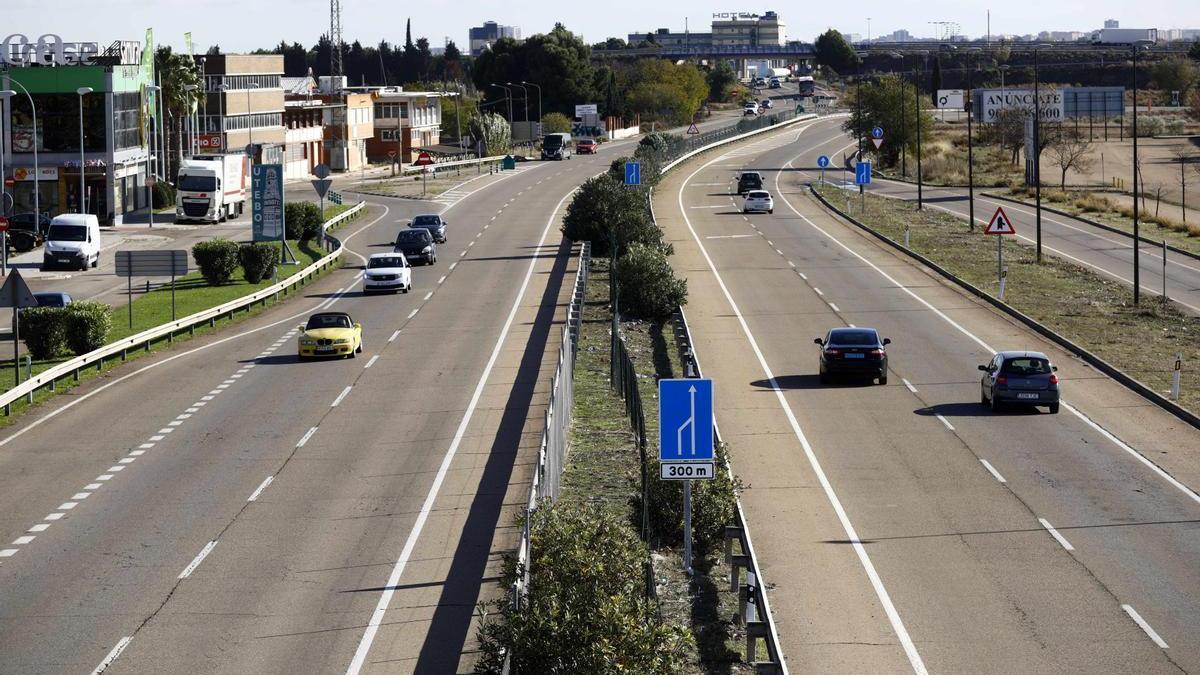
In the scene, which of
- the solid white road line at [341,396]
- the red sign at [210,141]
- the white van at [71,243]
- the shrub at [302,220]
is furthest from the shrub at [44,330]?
the red sign at [210,141]

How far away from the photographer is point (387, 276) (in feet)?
174

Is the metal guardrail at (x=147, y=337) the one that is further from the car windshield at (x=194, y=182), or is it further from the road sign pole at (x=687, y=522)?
the car windshield at (x=194, y=182)

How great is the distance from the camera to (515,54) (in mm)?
176125

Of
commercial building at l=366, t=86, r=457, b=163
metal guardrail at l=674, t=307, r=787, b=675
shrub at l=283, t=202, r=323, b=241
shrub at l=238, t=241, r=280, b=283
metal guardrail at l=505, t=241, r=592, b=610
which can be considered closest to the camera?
metal guardrail at l=674, t=307, r=787, b=675

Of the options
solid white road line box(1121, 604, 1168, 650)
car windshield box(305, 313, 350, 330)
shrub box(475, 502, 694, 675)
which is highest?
car windshield box(305, 313, 350, 330)

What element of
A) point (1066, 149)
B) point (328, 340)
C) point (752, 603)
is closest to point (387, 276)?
point (328, 340)

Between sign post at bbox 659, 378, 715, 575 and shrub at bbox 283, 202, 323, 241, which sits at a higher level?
shrub at bbox 283, 202, 323, 241

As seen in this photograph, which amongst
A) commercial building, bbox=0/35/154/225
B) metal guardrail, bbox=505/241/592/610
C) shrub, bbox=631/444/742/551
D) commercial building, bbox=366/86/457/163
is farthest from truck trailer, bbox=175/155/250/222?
shrub, bbox=631/444/742/551

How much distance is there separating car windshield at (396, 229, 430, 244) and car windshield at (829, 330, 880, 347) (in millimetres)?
29668

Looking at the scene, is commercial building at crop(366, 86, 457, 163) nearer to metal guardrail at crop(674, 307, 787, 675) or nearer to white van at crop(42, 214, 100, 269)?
white van at crop(42, 214, 100, 269)

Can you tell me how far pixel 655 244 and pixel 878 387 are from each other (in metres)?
22.4

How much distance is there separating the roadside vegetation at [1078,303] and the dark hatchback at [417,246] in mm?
19764

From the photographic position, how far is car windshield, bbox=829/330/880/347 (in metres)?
35.4

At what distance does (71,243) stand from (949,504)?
4741 centimetres
